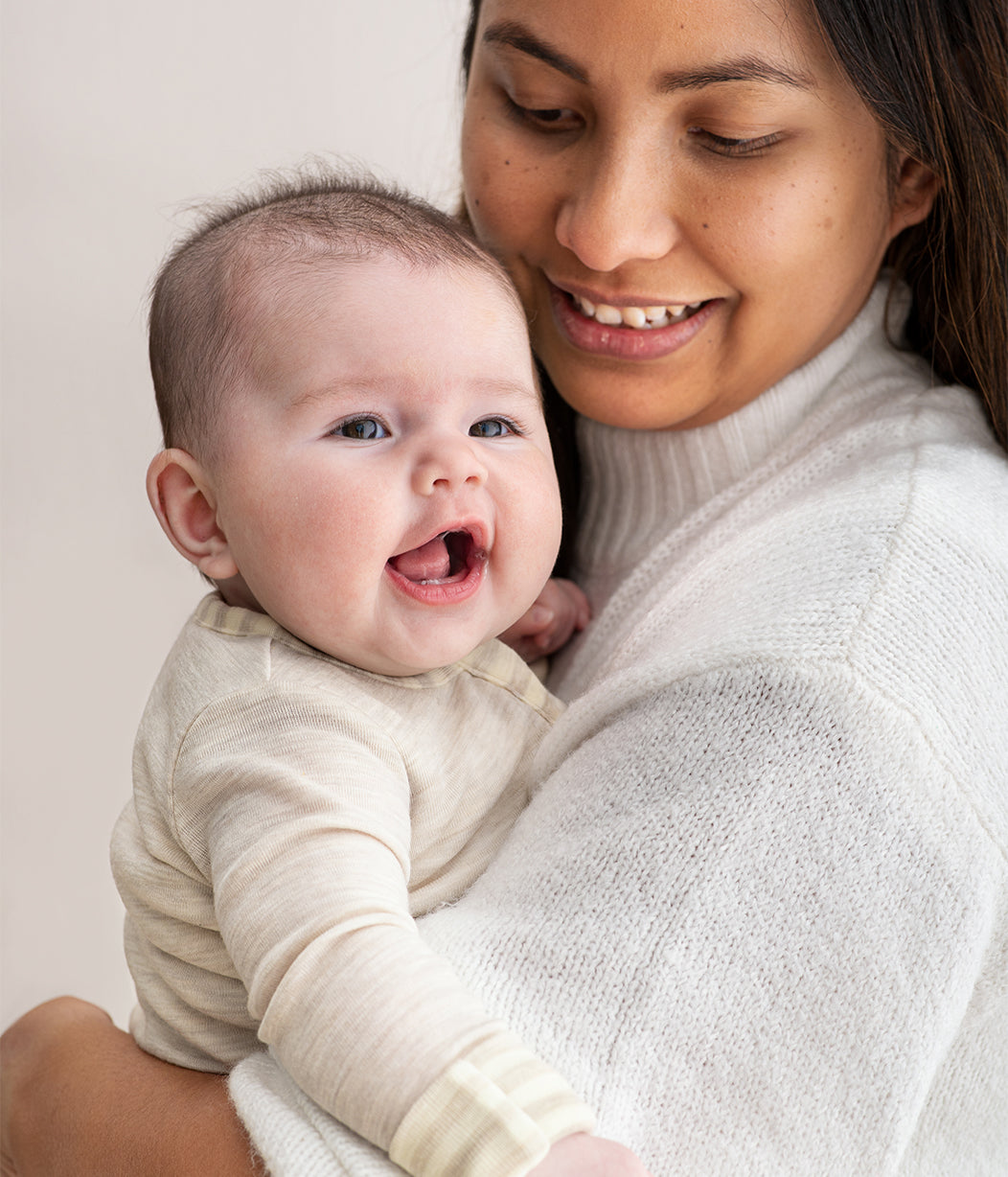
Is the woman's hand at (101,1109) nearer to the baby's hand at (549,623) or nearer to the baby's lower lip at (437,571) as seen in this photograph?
the baby's lower lip at (437,571)

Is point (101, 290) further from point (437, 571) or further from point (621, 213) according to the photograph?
point (437, 571)

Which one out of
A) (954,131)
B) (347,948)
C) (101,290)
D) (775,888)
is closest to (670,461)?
(954,131)

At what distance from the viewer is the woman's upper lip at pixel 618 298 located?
1.39 metres

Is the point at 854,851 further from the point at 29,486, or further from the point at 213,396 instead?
the point at 29,486

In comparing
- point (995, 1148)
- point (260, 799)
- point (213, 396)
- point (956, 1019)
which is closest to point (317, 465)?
point (213, 396)

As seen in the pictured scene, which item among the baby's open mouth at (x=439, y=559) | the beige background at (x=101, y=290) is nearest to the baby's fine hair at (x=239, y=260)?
the baby's open mouth at (x=439, y=559)

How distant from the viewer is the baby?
3.28 ft

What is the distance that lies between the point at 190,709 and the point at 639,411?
65 centimetres

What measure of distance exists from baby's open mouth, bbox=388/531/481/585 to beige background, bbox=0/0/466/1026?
4.11 ft

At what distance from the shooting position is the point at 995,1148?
1.16 m

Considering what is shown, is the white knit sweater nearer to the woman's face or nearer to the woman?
the woman

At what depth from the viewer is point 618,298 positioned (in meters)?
1.41

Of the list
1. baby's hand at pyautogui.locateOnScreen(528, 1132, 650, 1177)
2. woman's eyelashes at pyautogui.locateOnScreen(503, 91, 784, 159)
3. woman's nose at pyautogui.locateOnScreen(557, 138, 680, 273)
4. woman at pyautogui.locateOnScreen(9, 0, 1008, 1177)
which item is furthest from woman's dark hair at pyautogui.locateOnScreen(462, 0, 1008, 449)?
baby's hand at pyautogui.locateOnScreen(528, 1132, 650, 1177)

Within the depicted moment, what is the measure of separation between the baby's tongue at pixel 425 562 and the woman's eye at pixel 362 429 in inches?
4.1
